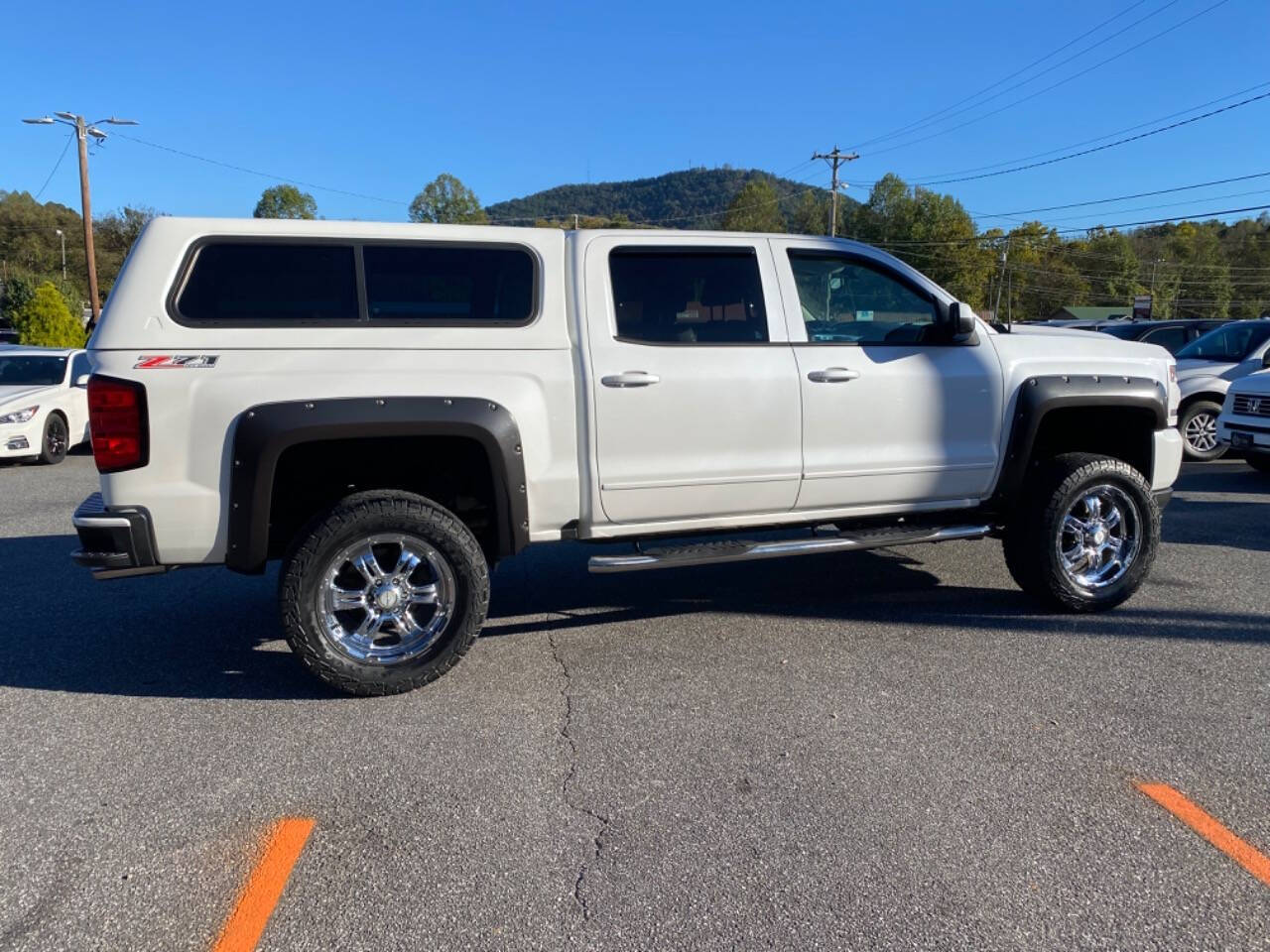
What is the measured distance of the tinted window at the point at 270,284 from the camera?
13.2 ft

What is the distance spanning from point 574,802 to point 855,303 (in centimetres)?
313

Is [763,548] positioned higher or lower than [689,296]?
lower

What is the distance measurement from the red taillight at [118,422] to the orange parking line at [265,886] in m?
1.68

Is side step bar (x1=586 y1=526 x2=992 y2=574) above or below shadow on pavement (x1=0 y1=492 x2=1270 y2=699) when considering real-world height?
above

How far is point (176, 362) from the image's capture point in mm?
3859

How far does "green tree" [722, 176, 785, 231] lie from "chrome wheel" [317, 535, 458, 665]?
63.5m

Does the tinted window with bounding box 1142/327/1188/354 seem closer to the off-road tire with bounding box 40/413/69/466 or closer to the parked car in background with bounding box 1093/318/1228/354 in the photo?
the parked car in background with bounding box 1093/318/1228/354

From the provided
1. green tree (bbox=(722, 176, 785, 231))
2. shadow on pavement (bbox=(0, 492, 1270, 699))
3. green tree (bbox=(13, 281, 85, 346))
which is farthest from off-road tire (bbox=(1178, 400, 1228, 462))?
green tree (bbox=(722, 176, 785, 231))

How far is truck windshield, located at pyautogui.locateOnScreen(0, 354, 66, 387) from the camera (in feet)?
41.8

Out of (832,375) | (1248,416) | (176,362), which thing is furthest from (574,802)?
(1248,416)

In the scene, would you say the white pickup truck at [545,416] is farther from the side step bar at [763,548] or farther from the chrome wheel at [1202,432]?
the chrome wheel at [1202,432]

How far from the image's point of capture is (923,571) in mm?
6359

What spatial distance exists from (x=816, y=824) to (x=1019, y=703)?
1484 mm

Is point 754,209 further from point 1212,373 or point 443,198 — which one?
point 1212,373
